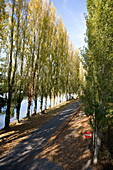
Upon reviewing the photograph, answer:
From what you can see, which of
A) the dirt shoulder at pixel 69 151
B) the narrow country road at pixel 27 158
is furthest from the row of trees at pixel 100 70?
the narrow country road at pixel 27 158

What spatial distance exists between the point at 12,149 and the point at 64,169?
13.0 feet

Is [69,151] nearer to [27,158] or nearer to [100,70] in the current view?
[27,158]

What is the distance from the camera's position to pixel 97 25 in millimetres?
7172

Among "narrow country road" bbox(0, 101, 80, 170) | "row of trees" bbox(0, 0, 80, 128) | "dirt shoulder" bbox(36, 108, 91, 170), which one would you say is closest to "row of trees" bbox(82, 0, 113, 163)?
"dirt shoulder" bbox(36, 108, 91, 170)

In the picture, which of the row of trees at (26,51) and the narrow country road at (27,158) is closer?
the narrow country road at (27,158)

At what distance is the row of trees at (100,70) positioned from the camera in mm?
6559

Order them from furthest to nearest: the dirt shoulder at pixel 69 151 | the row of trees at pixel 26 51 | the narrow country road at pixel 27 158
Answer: the row of trees at pixel 26 51 → the dirt shoulder at pixel 69 151 → the narrow country road at pixel 27 158

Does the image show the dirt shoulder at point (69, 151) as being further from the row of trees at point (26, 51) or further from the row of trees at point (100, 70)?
the row of trees at point (26, 51)

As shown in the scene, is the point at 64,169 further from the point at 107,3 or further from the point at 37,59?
the point at 37,59

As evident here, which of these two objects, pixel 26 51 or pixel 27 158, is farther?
pixel 26 51

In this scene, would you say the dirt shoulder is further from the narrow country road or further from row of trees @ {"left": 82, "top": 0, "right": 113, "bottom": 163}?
row of trees @ {"left": 82, "top": 0, "right": 113, "bottom": 163}

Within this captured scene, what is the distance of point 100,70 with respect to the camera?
A: 684 centimetres

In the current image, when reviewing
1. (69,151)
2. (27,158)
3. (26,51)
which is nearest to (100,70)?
(69,151)

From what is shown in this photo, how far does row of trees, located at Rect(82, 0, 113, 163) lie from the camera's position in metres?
6.56
